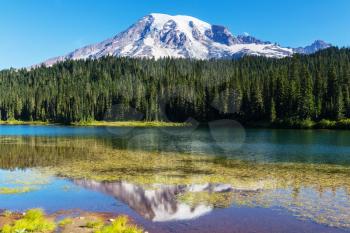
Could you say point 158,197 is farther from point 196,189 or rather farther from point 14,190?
point 14,190

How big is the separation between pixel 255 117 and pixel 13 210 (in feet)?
504

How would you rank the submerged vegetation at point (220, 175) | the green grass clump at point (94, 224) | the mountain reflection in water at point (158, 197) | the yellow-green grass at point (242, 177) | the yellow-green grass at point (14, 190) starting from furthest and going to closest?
the yellow-green grass at point (14, 190) < the submerged vegetation at point (220, 175) < the yellow-green grass at point (242, 177) < the mountain reflection in water at point (158, 197) < the green grass clump at point (94, 224)

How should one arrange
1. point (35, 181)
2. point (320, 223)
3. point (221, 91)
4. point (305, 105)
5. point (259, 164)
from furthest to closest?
point (221, 91) → point (305, 105) → point (259, 164) → point (35, 181) → point (320, 223)

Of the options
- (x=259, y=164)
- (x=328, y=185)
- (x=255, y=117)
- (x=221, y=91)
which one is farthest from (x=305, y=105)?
(x=328, y=185)

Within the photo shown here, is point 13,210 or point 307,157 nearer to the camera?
point 13,210

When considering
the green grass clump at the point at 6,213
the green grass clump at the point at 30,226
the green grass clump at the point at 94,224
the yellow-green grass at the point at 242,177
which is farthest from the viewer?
the yellow-green grass at the point at 242,177

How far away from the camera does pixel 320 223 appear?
2408cm

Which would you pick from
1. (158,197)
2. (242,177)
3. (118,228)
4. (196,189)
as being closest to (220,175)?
(242,177)

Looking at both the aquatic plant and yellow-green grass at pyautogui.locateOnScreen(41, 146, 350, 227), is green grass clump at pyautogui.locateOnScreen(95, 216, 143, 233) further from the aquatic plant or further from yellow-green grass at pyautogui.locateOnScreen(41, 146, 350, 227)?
yellow-green grass at pyautogui.locateOnScreen(41, 146, 350, 227)

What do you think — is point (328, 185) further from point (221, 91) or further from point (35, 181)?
point (221, 91)

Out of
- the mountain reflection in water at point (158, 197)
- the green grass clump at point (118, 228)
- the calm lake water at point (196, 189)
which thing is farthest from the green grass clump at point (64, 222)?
the mountain reflection in water at point (158, 197)

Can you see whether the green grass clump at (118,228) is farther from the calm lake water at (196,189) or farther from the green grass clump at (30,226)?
the green grass clump at (30,226)

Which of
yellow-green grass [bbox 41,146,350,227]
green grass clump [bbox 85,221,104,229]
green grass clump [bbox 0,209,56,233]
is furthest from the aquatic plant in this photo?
yellow-green grass [bbox 41,146,350,227]

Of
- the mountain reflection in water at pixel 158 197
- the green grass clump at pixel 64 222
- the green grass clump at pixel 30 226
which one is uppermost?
the green grass clump at pixel 30 226
